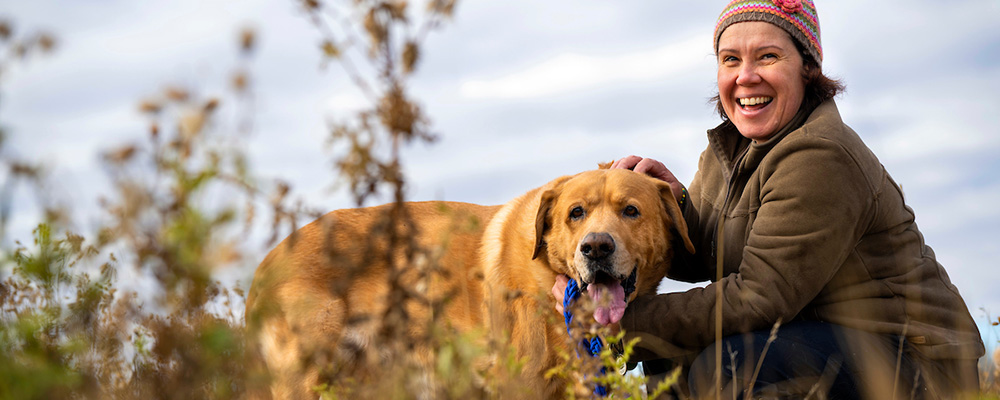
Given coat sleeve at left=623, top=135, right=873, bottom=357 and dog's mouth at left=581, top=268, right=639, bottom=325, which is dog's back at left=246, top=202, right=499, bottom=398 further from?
coat sleeve at left=623, top=135, right=873, bottom=357

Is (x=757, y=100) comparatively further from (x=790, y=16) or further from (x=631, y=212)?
(x=631, y=212)

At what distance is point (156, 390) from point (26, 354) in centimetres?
35

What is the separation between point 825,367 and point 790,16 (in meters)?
1.80

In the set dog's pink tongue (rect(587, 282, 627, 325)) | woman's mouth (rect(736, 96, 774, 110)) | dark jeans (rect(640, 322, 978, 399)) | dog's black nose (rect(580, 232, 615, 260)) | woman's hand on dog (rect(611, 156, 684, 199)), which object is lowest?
dark jeans (rect(640, 322, 978, 399))

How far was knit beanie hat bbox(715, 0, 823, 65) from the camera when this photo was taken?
403cm

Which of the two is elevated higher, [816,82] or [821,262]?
[816,82]

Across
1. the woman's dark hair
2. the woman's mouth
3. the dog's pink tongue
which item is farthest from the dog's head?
the woman's dark hair

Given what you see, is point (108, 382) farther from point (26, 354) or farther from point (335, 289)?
point (335, 289)

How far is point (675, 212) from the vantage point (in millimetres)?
4168

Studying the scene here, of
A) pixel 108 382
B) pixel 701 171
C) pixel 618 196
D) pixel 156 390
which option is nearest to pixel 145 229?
pixel 156 390

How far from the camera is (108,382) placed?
8.84 ft

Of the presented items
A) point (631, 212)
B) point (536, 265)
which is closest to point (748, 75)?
point (631, 212)

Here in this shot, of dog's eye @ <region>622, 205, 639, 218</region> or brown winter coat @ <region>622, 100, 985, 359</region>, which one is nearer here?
brown winter coat @ <region>622, 100, 985, 359</region>

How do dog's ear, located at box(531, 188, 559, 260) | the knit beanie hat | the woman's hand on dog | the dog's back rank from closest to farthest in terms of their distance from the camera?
the dog's back, the knit beanie hat, dog's ear, located at box(531, 188, 559, 260), the woman's hand on dog
